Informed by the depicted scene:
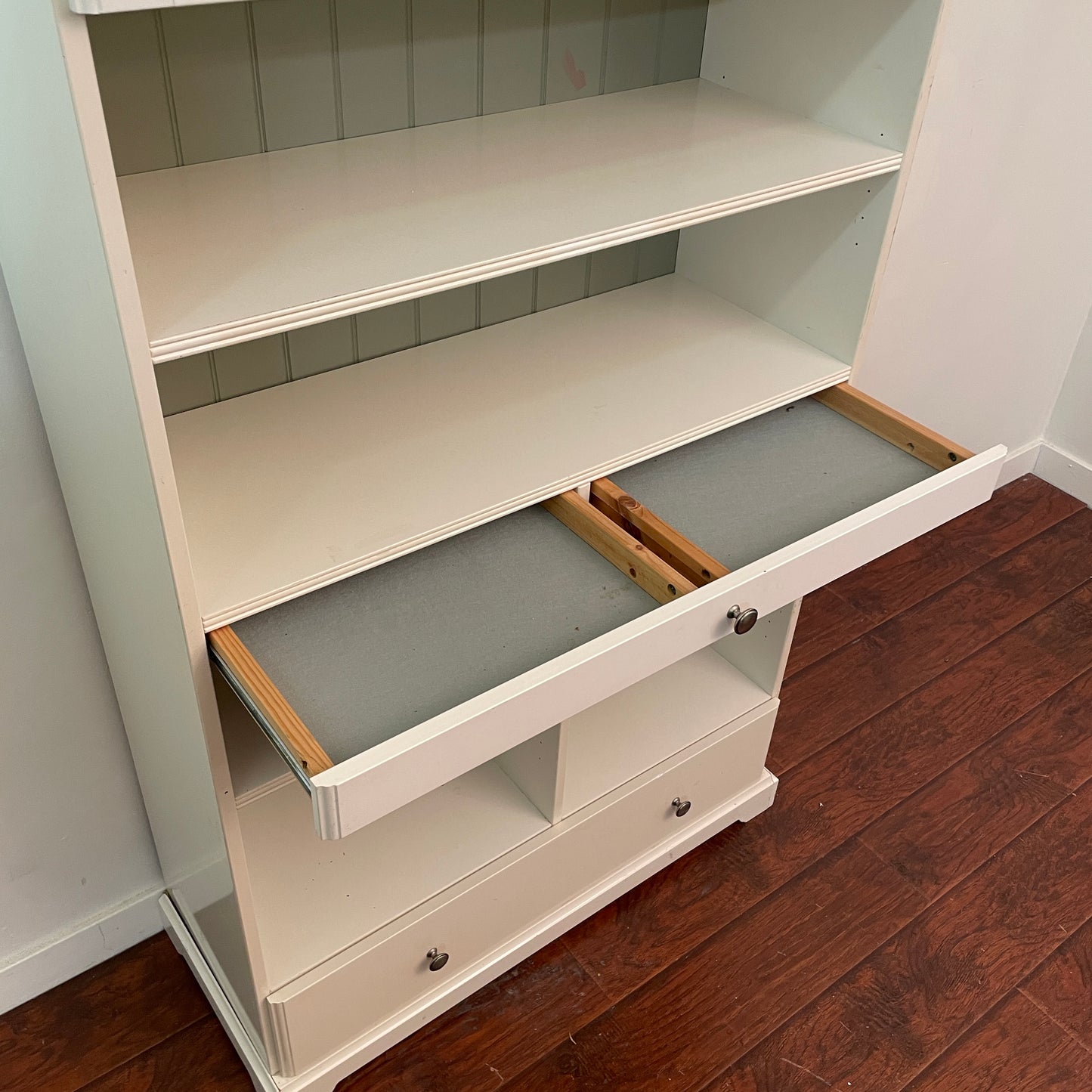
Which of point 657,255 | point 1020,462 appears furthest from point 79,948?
point 1020,462

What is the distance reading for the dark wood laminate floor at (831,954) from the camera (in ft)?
5.23

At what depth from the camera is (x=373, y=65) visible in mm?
1250

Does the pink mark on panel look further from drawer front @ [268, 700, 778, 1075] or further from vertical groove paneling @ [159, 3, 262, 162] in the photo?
drawer front @ [268, 700, 778, 1075]

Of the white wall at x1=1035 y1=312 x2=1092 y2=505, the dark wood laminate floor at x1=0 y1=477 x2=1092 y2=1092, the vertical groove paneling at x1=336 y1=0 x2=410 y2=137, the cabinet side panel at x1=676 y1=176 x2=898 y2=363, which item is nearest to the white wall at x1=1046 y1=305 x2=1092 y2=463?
the white wall at x1=1035 y1=312 x2=1092 y2=505

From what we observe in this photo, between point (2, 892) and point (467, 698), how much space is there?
892mm

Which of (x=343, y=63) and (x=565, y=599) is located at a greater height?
(x=343, y=63)

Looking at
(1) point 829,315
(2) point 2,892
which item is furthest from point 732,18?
(2) point 2,892

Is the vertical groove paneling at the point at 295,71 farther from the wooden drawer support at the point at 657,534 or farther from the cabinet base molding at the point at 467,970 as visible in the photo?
the cabinet base molding at the point at 467,970

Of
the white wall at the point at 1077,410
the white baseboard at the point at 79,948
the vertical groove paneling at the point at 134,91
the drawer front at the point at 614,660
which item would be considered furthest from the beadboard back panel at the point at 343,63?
the white wall at the point at 1077,410

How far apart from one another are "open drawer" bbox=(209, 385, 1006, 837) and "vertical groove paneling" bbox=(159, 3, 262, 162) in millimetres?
500

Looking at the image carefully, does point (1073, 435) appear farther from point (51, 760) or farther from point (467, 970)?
point (51, 760)

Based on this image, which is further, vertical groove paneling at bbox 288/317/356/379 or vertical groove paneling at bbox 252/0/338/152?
vertical groove paneling at bbox 288/317/356/379

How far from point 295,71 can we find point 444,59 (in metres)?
0.19

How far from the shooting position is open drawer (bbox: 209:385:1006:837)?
101 centimetres
